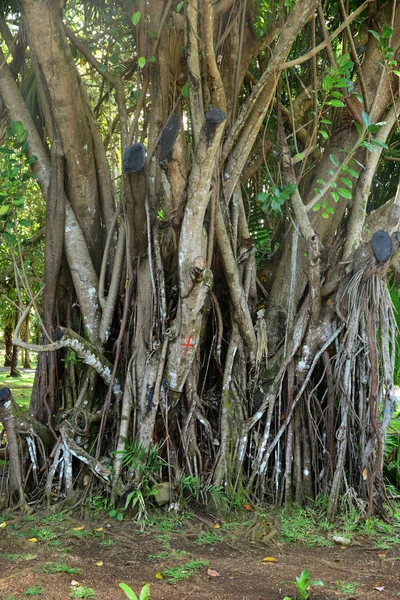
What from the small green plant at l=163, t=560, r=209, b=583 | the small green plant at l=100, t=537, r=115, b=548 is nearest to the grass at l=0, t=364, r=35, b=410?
the small green plant at l=100, t=537, r=115, b=548

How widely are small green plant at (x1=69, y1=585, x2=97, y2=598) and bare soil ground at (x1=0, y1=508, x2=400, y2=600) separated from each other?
0.02 metres

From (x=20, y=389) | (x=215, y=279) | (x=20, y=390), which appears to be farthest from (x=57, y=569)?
(x=20, y=389)

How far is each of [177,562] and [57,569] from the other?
26.1 inches

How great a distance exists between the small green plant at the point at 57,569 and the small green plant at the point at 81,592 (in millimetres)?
219

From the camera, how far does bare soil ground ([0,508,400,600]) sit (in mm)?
3236

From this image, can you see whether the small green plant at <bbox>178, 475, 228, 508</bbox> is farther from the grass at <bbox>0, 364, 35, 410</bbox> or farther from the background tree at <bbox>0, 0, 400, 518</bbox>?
the grass at <bbox>0, 364, 35, 410</bbox>

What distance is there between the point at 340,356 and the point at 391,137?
93.8 inches

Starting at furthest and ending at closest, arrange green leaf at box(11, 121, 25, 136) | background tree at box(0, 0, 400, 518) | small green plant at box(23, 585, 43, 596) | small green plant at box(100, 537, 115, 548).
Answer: green leaf at box(11, 121, 25, 136)
background tree at box(0, 0, 400, 518)
small green plant at box(100, 537, 115, 548)
small green plant at box(23, 585, 43, 596)

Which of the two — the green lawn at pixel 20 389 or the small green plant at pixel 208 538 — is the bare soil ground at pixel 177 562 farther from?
the green lawn at pixel 20 389

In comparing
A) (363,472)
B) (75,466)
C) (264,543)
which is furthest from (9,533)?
(363,472)

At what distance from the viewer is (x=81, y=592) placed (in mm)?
3143

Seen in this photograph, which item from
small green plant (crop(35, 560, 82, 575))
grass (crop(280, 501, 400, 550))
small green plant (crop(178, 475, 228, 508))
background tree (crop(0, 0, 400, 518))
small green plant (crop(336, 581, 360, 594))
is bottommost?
small green plant (crop(35, 560, 82, 575))

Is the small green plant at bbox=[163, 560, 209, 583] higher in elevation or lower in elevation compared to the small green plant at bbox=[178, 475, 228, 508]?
lower

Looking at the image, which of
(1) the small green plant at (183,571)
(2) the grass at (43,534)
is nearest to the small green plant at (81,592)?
(1) the small green plant at (183,571)
